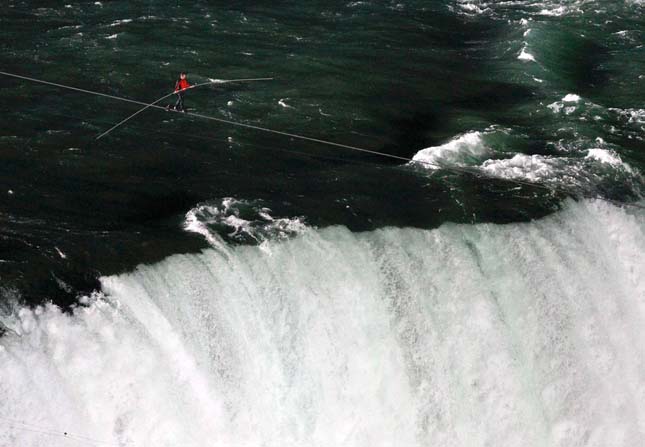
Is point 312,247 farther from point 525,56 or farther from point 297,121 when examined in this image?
point 525,56

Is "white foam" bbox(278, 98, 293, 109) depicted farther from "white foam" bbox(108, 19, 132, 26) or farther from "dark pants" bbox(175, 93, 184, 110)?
"white foam" bbox(108, 19, 132, 26)

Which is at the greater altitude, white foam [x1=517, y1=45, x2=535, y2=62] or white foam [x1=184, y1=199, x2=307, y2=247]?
white foam [x1=517, y1=45, x2=535, y2=62]

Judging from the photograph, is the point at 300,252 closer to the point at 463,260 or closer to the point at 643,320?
the point at 463,260

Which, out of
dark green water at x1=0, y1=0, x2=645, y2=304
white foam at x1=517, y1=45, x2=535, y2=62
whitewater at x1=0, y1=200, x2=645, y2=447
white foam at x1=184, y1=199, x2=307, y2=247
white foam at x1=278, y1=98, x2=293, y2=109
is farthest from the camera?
white foam at x1=517, y1=45, x2=535, y2=62

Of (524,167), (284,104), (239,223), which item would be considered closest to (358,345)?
(239,223)

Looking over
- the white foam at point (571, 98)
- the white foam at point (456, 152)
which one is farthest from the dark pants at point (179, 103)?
the white foam at point (571, 98)

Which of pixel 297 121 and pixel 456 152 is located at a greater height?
pixel 456 152

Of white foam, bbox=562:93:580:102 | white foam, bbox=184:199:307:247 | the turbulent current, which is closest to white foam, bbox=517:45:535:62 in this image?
the turbulent current
